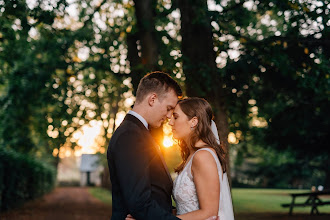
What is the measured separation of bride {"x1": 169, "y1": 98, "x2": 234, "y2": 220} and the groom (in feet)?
0.97

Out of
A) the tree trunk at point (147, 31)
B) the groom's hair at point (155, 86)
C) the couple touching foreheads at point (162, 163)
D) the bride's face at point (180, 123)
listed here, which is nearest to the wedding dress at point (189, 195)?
the couple touching foreheads at point (162, 163)

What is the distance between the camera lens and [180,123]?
150 inches

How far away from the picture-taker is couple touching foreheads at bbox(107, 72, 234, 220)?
2.77 m

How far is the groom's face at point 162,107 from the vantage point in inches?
129

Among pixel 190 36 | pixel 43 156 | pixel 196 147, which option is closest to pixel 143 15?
pixel 190 36

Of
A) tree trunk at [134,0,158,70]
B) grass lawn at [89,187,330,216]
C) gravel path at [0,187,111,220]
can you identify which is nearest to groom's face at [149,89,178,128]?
tree trunk at [134,0,158,70]

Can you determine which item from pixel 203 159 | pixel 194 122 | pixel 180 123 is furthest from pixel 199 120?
pixel 203 159

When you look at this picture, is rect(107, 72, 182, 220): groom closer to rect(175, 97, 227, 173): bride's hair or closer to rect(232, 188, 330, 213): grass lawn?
rect(175, 97, 227, 173): bride's hair

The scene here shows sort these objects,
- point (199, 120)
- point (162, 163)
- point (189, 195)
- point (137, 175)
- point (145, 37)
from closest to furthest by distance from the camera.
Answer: point (137, 175) < point (162, 163) < point (189, 195) < point (199, 120) < point (145, 37)

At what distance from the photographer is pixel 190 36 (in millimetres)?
9227

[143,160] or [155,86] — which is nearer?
[143,160]

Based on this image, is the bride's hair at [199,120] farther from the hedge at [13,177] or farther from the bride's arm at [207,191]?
the hedge at [13,177]

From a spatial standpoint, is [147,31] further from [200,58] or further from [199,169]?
[199,169]

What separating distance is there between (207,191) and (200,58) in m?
6.14
